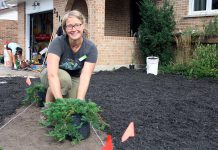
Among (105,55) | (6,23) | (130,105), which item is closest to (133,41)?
(105,55)

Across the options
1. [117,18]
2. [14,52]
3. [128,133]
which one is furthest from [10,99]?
[14,52]

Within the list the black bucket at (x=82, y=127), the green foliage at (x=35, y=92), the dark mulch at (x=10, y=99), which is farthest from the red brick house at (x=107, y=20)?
the black bucket at (x=82, y=127)

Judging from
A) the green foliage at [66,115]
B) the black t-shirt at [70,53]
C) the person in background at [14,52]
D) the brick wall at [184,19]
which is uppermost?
the brick wall at [184,19]

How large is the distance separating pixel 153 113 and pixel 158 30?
6000 millimetres

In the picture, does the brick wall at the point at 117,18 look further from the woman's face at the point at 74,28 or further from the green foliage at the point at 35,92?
the woman's face at the point at 74,28

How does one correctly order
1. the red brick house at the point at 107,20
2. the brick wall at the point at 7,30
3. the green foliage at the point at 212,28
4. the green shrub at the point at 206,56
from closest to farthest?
the green shrub at the point at 206,56 < the green foliage at the point at 212,28 < the red brick house at the point at 107,20 < the brick wall at the point at 7,30

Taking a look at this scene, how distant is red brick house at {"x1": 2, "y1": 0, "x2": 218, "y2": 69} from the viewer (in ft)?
33.8

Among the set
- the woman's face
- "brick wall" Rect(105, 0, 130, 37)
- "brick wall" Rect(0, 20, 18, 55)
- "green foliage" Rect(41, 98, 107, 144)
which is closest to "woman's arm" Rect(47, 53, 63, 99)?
"green foliage" Rect(41, 98, 107, 144)

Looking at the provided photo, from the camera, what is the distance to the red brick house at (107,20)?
33.8 ft

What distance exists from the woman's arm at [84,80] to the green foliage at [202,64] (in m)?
5.09

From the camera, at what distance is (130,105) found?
5016 mm

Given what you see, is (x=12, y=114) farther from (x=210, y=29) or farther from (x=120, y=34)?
(x=120, y=34)

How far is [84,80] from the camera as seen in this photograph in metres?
3.74

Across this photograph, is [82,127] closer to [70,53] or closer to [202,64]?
[70,53]
